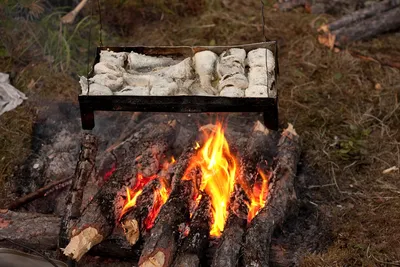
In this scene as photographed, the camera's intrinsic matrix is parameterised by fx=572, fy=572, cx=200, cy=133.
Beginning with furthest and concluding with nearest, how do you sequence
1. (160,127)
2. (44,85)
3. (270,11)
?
(270,11), (44,85), (160,127)

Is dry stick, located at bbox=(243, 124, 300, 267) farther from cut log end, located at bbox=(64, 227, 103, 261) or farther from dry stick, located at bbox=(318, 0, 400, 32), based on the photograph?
dry stick, located at bbox=(318, 0, 400, 32)

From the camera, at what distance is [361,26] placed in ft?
21.4

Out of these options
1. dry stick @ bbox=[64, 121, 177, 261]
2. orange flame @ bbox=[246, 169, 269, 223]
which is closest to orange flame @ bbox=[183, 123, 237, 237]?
orange flame @ bbox=[246, 169, 269, 223]

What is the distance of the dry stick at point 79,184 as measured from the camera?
4.07m

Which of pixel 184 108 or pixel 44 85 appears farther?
pixel 44 85

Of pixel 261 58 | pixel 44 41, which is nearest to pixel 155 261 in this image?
pixel 261 58

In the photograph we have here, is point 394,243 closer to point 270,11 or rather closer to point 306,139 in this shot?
point 306,139

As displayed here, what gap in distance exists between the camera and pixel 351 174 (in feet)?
16.3

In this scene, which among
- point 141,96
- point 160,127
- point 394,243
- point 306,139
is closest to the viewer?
point 141,96

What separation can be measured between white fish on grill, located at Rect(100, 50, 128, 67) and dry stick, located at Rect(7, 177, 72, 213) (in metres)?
1.21

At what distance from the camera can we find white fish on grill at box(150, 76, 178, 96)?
3.80 meters

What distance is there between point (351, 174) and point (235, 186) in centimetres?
125

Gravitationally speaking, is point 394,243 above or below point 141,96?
below

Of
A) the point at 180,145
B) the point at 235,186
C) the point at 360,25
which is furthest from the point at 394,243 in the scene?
the point at 360,25
